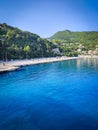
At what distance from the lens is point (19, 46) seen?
50.4 metres

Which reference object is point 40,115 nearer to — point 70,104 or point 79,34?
point 70,104

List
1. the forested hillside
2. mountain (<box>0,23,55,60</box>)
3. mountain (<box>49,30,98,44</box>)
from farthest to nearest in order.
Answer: mountain (<box>49,30,98,44</box>), the forested hillside, mountain (<box>0,23,55,60</box>)

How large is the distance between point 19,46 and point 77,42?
193 feet

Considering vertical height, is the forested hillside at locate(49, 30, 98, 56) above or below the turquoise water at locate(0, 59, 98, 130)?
above

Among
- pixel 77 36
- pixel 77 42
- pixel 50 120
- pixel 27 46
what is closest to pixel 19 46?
pixel 27 46

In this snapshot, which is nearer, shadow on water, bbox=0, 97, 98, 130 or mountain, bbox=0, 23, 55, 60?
shadow on water, bbox=0, 97, 98, 130

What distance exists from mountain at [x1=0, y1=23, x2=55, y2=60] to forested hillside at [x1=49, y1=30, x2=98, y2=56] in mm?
Answer: 13342

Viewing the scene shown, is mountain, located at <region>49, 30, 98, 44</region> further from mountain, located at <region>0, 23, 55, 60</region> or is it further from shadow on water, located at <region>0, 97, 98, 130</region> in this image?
shadow on water, located at <region>0, 97, 98, 130</region>

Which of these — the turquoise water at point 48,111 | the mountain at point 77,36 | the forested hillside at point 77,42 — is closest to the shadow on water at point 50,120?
the turquoise water at point 48,111

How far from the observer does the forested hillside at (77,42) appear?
7586cm

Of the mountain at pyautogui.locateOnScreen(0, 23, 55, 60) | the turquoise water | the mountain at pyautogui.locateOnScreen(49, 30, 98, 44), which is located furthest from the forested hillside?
the turquoise water

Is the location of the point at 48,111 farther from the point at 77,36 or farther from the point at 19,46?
the point at 77,36

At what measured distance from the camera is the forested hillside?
75856mm

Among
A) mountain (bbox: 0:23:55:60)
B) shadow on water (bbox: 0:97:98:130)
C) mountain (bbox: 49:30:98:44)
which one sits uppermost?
mountain (bbox: 49:30:98:44)
